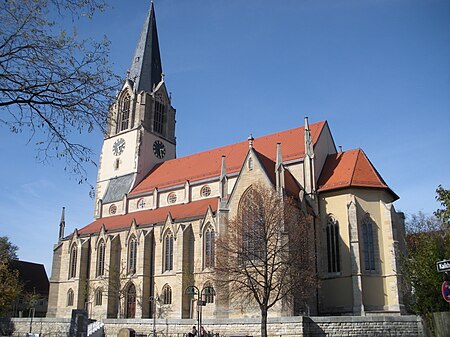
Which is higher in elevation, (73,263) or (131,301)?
(73,263)

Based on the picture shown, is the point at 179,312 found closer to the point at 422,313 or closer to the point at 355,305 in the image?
the point at 355,305

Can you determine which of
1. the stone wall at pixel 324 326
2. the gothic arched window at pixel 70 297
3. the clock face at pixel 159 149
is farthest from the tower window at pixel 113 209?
the stone wall at pixel 324 326

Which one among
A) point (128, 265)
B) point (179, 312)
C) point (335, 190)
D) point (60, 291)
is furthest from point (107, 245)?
point (335, 190)

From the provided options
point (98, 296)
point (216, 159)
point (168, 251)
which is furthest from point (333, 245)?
point (98, 296)

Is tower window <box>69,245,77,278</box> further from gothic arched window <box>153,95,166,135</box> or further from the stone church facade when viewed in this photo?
gothic arched window <box>153,95,166,135</box>

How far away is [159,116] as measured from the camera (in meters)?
55.3

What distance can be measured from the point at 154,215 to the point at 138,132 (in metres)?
11.3

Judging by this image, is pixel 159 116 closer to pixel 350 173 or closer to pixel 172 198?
pixel 172 198

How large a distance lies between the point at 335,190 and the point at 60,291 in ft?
97.1

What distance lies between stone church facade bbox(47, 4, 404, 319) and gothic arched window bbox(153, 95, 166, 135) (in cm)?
12

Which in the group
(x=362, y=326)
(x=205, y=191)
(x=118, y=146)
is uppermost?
(x=118, y=146)

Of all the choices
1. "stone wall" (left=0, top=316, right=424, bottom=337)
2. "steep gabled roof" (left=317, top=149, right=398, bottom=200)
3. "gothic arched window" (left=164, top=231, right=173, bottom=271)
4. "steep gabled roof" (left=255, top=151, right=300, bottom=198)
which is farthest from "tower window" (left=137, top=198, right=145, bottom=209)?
"stone wall" (left=0, top=316, right=424, bottom=337)

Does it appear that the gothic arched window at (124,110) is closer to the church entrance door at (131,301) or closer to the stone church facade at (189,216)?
the stone church facade at (189,216)

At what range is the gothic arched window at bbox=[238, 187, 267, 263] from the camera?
2916 cm
